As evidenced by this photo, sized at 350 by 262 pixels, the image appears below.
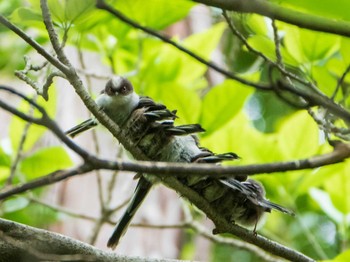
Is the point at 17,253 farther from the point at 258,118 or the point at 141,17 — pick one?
the point at 258,118

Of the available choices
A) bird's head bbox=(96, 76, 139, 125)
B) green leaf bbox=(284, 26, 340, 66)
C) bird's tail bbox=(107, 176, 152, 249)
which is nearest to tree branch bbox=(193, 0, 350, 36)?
bird's head bbox=(96, 76, 139, 125)

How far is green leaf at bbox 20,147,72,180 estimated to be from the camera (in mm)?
2594

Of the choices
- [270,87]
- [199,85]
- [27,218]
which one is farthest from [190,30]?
[270,87]

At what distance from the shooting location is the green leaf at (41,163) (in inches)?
102

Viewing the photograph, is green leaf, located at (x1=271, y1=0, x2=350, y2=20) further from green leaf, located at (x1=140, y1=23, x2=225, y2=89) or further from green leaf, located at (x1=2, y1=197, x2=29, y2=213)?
green leaf, located at (x1=2, y1=197, x2=29, y2=213)

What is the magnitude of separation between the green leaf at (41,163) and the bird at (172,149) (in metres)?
0.88

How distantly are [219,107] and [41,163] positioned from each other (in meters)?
0.77

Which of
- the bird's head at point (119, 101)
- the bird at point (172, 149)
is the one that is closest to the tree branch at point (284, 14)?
the bird at point (172, 149)

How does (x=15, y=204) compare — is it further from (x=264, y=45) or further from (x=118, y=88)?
(x=264, y=45)

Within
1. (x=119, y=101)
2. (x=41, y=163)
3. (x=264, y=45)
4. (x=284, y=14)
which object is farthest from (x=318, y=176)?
(x=284, y=14)

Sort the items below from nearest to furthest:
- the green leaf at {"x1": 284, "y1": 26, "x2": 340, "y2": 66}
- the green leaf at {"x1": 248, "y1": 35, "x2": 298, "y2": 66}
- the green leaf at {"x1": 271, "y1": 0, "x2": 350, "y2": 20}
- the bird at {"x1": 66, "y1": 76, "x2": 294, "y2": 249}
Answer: the green leaf at {"x1": 271, "y1": 0, "x2": 350, "y2": 20}, the bird at {"x1": 66, "y1": 76, "x2": 294, "y2": 249}, the green leaf at {"x1": 248, "y1": 35, "x2": 298, "y2": 66}, the green leaf at {"x1": 284, "y1": 26, "x2": 340, "y2": 66}

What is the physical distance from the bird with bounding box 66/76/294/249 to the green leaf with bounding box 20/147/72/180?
877 millimetres

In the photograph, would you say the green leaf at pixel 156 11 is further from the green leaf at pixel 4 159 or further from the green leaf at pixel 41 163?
the green leaf at pixel 4 159

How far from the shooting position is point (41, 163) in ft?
8.53
